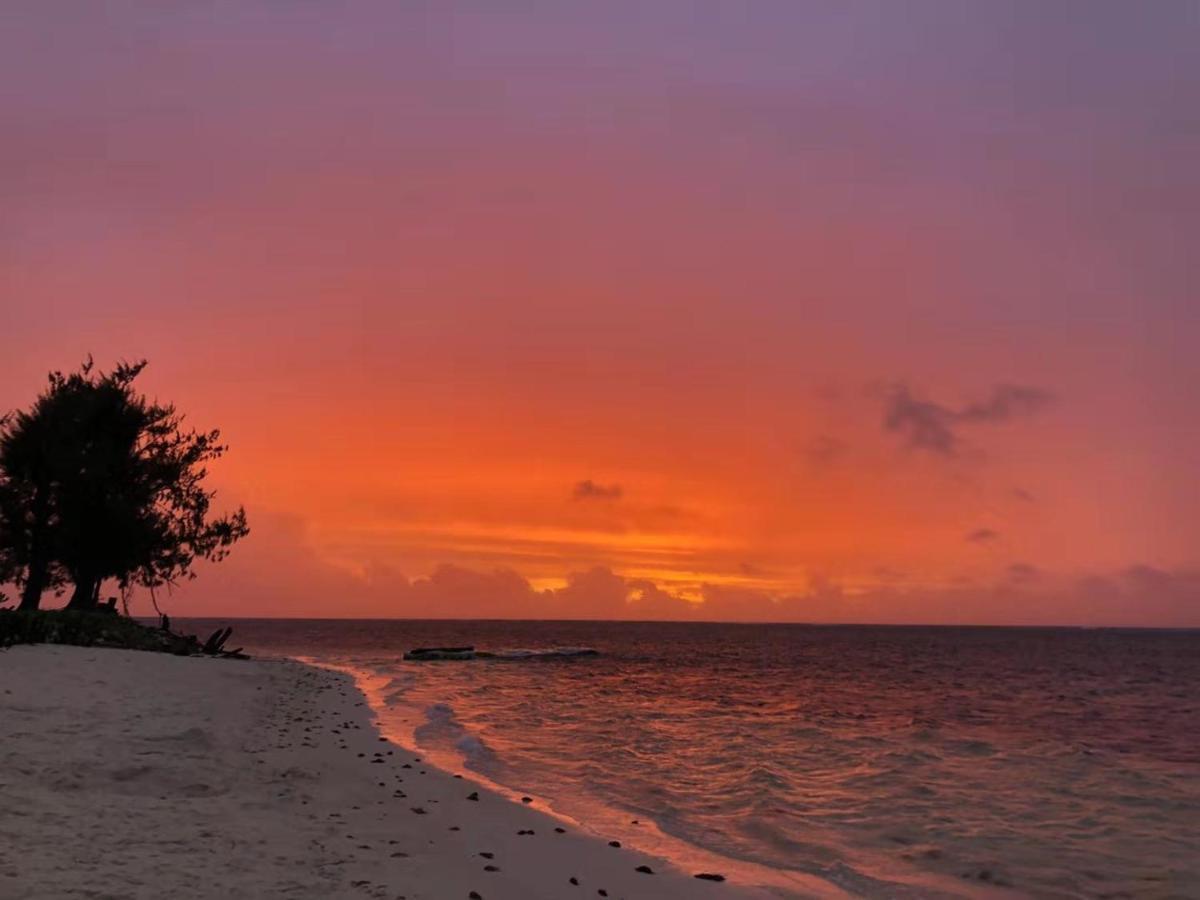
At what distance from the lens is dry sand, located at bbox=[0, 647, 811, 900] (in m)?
9.15

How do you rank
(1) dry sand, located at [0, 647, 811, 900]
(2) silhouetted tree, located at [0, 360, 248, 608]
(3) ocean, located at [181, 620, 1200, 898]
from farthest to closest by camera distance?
(2) silhouetted tree, located at [0, 360, 248, 608], (3) ocean, located at [181, 620, 1200, 898], (1) dry sand, located at [0, 647, 811, 900]

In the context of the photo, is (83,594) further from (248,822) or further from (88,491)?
(248,822)

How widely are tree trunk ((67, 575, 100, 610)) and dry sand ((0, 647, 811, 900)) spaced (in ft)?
101

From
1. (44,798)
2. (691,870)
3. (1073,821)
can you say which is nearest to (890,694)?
(1073,821)

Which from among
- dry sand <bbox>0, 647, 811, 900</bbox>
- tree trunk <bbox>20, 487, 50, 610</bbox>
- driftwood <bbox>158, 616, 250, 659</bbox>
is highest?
tree trunk <bbox>20, 487, 50, 610</bbox>

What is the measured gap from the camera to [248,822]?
38.4 ft

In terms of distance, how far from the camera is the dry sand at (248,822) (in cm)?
915

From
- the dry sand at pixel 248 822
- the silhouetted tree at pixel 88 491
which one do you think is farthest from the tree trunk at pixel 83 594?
the dry sand at pixel 248 822

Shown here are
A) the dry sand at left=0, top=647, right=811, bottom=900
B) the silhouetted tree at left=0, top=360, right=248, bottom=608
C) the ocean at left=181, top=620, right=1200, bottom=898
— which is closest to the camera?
the dry sand at left=0, top=647, right=811, bottom=900

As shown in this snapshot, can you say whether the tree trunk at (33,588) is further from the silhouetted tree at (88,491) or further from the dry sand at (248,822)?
the dry sand at (248,822)

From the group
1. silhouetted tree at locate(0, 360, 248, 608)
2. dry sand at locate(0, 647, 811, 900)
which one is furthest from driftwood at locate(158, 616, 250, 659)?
dry sand at locate(0, 647, 811, 900)

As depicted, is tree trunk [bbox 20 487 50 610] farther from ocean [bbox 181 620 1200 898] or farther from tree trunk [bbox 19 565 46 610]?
ocean [bbox 181 620 1200 898]

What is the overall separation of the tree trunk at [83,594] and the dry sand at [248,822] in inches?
1217

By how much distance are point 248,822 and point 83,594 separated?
4608cm
